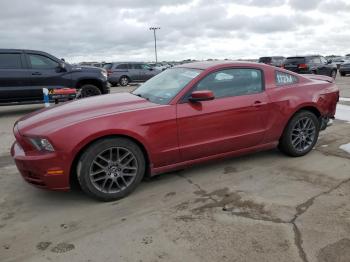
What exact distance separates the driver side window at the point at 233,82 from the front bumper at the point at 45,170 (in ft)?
6.10

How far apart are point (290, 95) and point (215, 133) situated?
1381 millimetres

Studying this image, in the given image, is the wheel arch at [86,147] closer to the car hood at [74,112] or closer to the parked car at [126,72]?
the car hood at [74,112]

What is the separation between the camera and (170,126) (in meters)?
4.16

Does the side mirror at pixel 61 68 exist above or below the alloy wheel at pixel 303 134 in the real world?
above

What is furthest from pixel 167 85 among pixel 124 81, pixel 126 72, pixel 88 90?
pixel 126 72

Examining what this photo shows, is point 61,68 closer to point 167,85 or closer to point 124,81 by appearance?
point 167,85

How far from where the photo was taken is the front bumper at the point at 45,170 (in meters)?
3.66

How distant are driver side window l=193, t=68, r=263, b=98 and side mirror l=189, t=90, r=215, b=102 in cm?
20

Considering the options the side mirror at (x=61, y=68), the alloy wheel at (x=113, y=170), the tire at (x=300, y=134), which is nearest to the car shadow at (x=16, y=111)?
the side mirror at (x=61, y=68)

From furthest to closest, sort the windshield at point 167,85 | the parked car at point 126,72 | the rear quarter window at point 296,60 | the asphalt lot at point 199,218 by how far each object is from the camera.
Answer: the parked car at point 126,72 → the rear quarter window at point 296,60 → the windshield at point 167,85 → the asphalt lot at point 199,218

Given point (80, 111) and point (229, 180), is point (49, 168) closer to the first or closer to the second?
point (80, 111)

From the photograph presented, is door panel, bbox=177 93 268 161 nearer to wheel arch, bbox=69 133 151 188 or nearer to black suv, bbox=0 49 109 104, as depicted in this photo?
wheel arch, bbox=69 133 151 188

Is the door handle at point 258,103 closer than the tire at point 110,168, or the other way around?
the tire at point 110,168

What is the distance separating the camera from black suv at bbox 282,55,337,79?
2230cm
